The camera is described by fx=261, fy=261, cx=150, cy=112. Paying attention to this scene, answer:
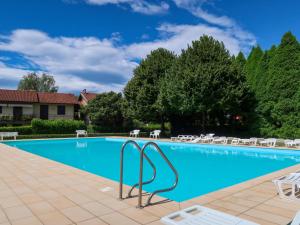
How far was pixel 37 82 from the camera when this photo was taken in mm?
56406

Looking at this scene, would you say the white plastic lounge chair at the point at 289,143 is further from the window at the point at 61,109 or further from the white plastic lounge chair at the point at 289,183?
the window at the point at 61,109

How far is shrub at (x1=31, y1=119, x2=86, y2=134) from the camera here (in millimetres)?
23223

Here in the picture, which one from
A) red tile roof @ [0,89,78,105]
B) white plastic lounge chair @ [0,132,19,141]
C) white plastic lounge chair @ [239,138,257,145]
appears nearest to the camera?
white plastic lounge chair @ [239,138,257,145]

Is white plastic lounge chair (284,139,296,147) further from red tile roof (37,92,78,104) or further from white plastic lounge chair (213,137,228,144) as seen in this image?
red tile roof (37,92,78,104)

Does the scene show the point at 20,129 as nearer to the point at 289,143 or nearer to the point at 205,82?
the point at 205,82

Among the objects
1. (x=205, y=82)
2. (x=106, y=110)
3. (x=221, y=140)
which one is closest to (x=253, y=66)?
(x=205, y=82)

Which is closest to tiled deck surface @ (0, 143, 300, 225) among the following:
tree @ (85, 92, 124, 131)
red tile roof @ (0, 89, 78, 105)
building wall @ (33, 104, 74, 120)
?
tree @ (85, 92, 124, 131)

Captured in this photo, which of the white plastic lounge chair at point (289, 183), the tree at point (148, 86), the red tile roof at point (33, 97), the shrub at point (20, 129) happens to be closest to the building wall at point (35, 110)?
the red tile roof at point (33, 97)

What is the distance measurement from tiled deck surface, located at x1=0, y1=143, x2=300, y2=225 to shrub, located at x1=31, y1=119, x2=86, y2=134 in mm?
17815

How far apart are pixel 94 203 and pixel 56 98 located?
104 feet

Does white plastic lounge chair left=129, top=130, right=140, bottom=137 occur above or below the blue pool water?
above

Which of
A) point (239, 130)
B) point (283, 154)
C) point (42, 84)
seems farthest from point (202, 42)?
point (42, 84)

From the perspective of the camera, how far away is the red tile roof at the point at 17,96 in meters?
30.0

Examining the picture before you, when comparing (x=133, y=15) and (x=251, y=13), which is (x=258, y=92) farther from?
(x=133, y=15)
